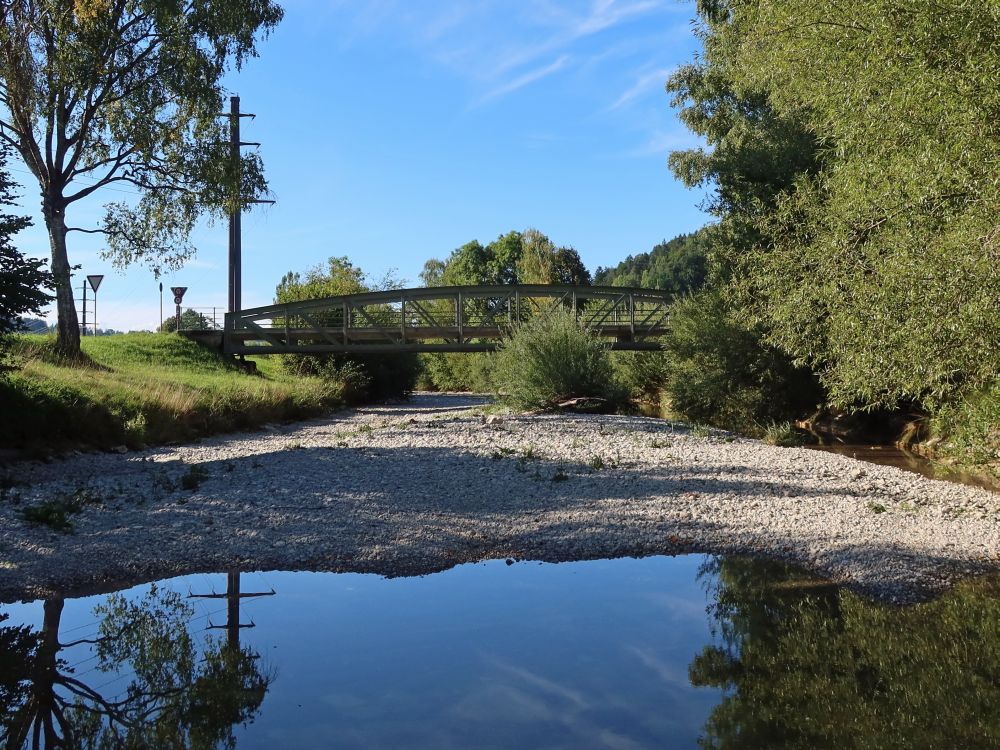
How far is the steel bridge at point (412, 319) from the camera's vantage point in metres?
24.8

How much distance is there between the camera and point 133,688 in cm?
394

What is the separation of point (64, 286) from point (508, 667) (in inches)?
Result: 739

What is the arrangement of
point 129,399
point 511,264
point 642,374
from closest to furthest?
point 129,399 → point 642,374 → point 511,264

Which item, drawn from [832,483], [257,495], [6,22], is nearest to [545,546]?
[257,495]

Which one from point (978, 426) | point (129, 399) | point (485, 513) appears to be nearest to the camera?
point (485, 513)

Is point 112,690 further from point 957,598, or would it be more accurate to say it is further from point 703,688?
point 957,598

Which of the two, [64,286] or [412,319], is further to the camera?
[412,319]

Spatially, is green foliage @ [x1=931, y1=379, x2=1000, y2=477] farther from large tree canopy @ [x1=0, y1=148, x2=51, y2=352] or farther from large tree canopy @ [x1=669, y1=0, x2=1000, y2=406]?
large tree canopy @ [x1=0, y1=148, x2=51, y2=352]

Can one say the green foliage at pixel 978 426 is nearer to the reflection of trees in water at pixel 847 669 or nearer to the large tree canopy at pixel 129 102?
the reflection of trees in water at pixel 847 669

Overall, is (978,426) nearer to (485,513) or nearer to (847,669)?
(485,513)

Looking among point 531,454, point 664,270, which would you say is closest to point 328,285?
point 531,454

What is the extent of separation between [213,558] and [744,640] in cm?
373

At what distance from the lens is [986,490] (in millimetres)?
9328

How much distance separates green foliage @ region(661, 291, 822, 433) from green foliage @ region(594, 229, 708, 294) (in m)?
43.7
